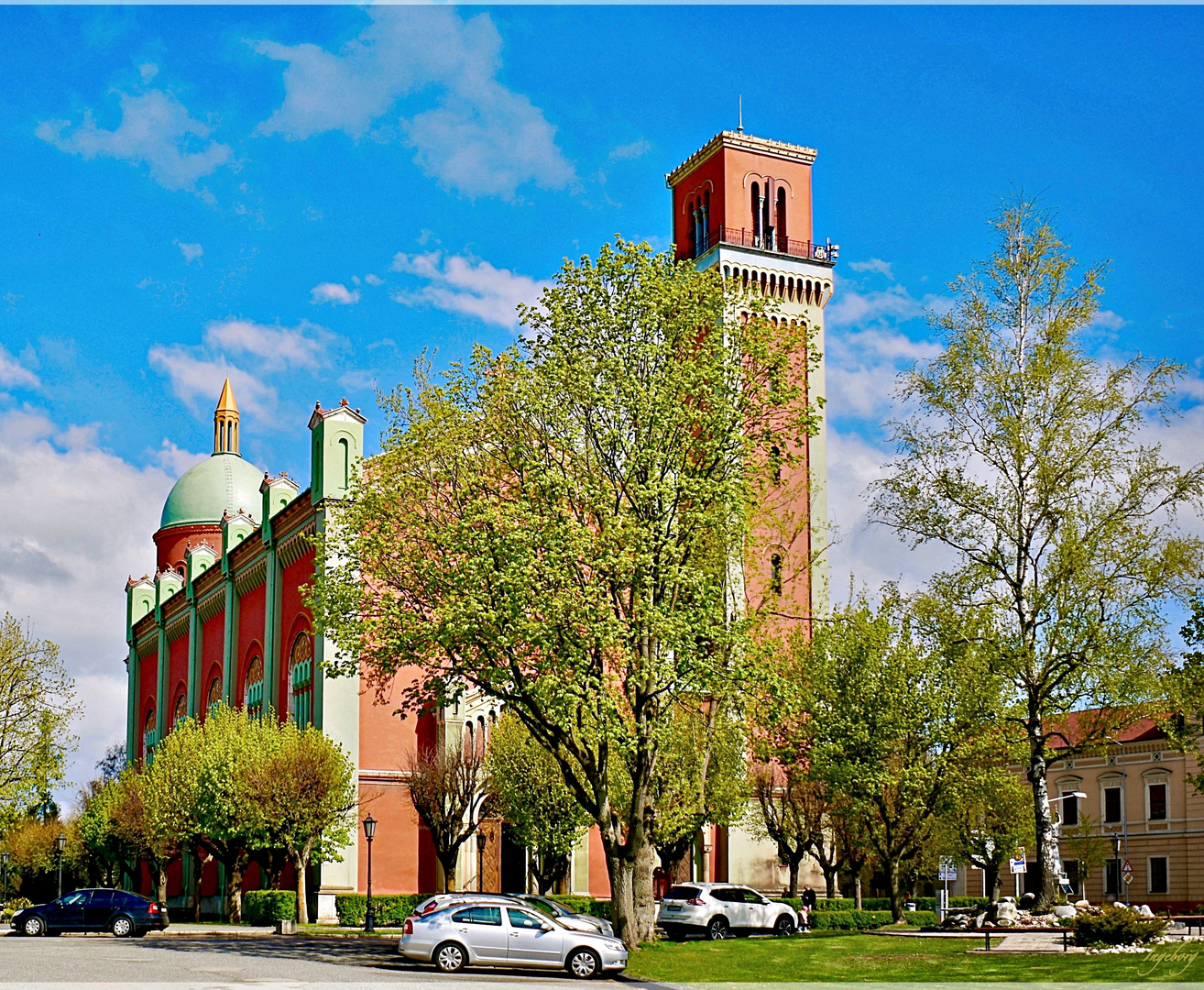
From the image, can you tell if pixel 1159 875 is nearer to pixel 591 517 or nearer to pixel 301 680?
pixel 301 680

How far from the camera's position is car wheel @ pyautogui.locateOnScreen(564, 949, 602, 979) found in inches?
A: 953

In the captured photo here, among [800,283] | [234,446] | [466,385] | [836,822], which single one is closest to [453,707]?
[836,822]

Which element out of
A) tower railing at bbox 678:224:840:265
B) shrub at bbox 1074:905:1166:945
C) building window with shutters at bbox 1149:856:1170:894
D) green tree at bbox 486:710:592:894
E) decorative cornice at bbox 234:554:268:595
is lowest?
building window with shutters at bbox 1149:856:1170:894

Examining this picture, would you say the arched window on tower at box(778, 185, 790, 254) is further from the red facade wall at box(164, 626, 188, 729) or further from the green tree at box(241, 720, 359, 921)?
the red facade wall at box(164, 626, 188, 729)

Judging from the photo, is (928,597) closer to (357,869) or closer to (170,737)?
(357,869)

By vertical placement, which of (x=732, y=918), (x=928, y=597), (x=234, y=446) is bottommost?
(x=732, y=918)

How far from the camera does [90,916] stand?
3622 cm

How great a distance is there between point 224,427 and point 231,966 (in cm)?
6296

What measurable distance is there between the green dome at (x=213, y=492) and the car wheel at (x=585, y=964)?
55.6 m

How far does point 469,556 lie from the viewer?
88.0 feet

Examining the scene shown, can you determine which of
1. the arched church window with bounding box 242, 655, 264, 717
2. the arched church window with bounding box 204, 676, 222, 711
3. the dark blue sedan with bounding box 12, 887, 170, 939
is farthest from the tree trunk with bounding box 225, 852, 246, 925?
the arched church window with bounding box 204, 676, 222, 711

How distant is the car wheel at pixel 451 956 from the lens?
2470cm

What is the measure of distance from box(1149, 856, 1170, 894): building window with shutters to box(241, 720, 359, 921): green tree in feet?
134

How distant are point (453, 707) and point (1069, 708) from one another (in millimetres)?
21219
